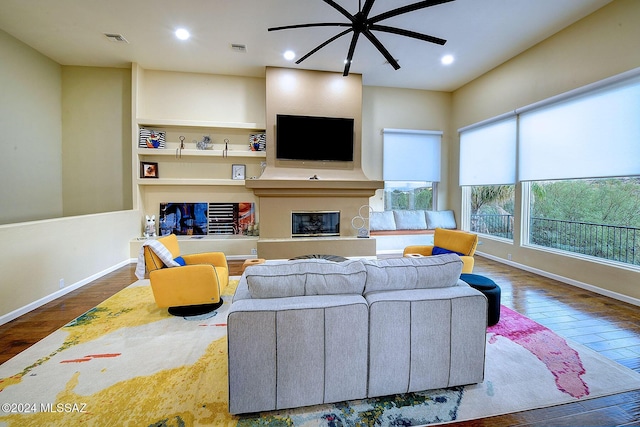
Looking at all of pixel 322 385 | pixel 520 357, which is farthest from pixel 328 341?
pixel 520 357

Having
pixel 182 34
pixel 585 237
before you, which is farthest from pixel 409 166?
pixel 182 34

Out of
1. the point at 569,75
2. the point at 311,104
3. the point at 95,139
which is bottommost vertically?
the point at 95,139

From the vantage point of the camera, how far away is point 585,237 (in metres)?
3.97

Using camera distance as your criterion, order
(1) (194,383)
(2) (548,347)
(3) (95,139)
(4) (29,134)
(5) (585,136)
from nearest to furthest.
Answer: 1. (1) (194,383)
2. (2) (548,347)
3. (5) (585,136)
4. (4) (29,134)
5. (3) (95,139)

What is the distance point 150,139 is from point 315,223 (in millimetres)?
3535

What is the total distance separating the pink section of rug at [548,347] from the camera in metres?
1.85

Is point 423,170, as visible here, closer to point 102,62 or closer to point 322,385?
point 322,385

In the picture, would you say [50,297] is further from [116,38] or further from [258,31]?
[258,31]

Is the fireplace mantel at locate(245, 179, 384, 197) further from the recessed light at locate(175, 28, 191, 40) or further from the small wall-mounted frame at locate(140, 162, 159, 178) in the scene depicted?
the recessed light at locate(175, 28, 191, 40)

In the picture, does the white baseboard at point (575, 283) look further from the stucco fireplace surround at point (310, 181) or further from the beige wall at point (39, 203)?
the beige wall at point (39, 203)

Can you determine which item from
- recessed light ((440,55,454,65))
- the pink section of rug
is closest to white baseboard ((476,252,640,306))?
the pink section of rug

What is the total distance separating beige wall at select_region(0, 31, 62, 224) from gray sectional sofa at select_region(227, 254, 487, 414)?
4.85 m

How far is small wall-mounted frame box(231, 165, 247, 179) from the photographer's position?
5.62 m

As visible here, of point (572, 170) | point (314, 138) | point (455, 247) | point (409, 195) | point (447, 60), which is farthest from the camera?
point (409, 195)
